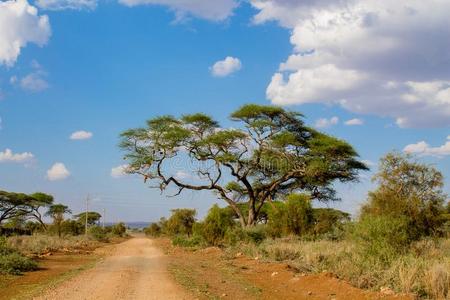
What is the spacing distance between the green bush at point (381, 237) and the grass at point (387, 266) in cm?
21

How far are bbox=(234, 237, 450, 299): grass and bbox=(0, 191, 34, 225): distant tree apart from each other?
151 ft

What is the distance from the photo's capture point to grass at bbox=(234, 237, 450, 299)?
36.6 ft

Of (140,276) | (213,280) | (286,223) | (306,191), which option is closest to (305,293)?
(213,280)

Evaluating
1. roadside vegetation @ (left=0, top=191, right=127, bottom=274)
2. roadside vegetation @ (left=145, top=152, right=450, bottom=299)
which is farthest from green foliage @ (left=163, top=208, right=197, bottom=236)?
roadside vegetation @ (left=145, top=152, right=450, bottom=299)

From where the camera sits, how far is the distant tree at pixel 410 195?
23.8m

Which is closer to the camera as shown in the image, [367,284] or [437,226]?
[367,284]

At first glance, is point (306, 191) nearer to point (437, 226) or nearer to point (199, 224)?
point (199, 224)

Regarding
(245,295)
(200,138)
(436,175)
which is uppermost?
(200,138)

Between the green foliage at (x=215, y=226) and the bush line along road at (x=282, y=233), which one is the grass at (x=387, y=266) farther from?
the green foliage at (x=215, y=226)

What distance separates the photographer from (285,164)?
38.2 metres

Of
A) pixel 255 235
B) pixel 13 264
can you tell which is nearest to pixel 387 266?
pixel 13 264

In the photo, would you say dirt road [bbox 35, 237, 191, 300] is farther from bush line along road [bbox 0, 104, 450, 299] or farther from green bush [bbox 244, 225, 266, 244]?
green bush [bbox 244, 225, 266, 244]

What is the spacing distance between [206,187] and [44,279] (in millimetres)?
23978

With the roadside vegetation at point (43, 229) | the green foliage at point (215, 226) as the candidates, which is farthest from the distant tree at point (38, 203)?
the green foliage at point (215, 226)
